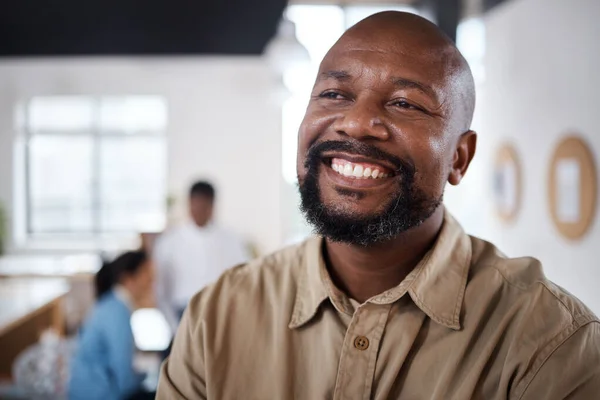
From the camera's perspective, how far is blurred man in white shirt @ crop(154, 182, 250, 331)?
13.6 ft

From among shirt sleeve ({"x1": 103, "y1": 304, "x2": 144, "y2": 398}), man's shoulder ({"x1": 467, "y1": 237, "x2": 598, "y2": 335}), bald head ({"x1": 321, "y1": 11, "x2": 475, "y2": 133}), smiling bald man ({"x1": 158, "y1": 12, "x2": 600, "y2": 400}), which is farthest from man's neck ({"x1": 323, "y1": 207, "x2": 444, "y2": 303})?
shirt sleeve ({"x1": 103, "y1": 304, "x2": 144, "y2": 398})

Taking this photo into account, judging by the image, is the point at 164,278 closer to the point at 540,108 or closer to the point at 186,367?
the point at 540,108

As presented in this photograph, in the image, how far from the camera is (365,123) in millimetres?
1065

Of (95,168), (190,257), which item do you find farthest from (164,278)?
(95,168)

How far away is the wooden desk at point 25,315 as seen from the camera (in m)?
3.96

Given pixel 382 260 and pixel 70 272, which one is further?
pixel 70 272

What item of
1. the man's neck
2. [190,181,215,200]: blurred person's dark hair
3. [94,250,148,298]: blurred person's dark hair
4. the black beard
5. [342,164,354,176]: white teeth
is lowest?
[94,250,148,298]: blurred person's dark hair

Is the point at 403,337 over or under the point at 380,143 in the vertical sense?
under

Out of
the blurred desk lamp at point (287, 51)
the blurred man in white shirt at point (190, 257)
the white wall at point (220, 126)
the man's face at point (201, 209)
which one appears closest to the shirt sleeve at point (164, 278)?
the blurred man in white shirt at point (190, 257)

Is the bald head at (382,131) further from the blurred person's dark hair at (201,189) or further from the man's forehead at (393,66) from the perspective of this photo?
the blurred person's dark hair at (201,189)

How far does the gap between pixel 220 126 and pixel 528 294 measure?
780 cm

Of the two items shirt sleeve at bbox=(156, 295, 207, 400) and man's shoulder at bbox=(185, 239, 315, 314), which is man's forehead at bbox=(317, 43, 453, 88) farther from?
shirt sleeve at bbox=(156, 295, 207, 400)

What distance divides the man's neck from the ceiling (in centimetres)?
195

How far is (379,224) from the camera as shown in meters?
1.09
